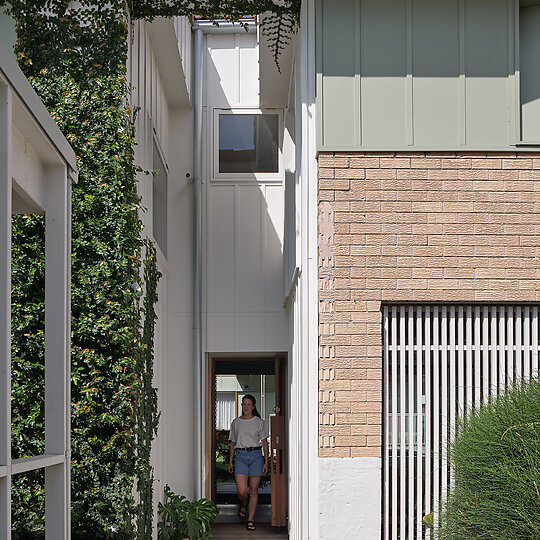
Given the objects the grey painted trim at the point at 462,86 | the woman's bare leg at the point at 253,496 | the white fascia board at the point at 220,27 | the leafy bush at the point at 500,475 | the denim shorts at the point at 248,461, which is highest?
the white fascia board at the point at 220,27

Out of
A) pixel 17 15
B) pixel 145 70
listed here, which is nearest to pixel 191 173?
pixel 145 70

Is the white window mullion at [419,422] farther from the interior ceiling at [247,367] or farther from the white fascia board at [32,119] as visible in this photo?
the interior ceiling at [247,367]

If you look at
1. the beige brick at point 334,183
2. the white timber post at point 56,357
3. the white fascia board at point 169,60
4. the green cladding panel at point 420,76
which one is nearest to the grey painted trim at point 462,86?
the green cladding panel at point 420,76

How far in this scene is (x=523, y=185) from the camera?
661 centimetres

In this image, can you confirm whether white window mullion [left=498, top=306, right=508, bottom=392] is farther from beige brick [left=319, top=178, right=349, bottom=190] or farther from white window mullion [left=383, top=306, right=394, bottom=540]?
beige brick [left=319, top=178, right=349, bottom=190]

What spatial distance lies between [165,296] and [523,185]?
477cm

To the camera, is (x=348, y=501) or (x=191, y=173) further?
(x=191, y=173)

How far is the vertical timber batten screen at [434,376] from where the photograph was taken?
6484 millimetres

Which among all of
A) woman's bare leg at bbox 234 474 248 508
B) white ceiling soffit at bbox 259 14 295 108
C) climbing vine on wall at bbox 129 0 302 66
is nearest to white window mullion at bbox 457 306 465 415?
climbing vine on wall at bbox 129 0 302 66

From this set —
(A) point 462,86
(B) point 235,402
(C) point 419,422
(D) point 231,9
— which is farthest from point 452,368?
(B) point 235,402

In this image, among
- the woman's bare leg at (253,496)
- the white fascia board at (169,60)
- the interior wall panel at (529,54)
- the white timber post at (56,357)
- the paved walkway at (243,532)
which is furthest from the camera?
the woman's bare leg at (253,496)

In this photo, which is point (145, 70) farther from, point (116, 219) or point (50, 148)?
point (50, 148)

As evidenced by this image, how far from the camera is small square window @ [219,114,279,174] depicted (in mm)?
11219

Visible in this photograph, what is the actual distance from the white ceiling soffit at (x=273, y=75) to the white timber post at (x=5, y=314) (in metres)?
6.06
